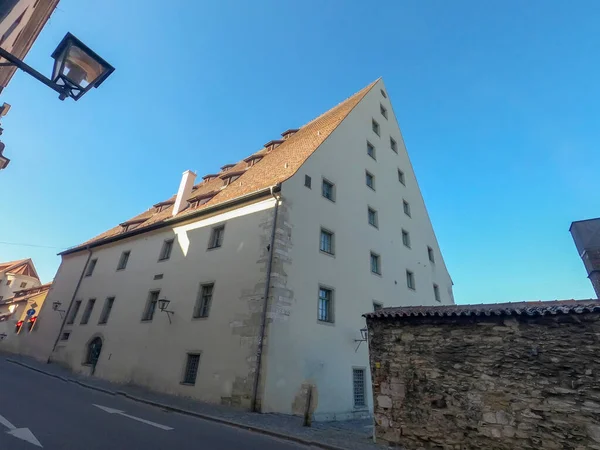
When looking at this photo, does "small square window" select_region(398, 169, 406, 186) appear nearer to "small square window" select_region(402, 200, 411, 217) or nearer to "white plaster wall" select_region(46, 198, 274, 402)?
"small square window" select_region(402, 200, 411, 217)

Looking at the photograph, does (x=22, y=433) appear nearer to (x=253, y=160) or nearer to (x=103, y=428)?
(x=103, y=428)

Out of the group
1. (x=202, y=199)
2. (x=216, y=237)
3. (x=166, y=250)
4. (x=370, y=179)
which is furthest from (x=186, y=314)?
(x=370, y=179)

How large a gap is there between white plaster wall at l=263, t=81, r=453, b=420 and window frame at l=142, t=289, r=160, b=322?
7428 millimetres

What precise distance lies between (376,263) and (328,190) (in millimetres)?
4541

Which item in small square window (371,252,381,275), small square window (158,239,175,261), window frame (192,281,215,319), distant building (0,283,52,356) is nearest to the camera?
window frame (192,281,215,319)

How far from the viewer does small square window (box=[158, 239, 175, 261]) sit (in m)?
17.0

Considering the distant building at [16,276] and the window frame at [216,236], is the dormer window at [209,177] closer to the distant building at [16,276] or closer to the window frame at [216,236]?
the window frame at [216,236]

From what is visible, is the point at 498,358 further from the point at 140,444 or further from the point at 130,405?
the point at 130,405

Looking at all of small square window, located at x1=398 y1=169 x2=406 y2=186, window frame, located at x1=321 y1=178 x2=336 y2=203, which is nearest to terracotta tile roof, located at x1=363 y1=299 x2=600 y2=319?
window frame, located at x1=321 y1=178 x2=336 y2=203

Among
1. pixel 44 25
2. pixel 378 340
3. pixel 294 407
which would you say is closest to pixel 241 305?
pixel 294 407

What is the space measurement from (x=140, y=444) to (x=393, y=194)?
18.0 m

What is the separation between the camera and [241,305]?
1210cm

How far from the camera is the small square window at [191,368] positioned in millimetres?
12219

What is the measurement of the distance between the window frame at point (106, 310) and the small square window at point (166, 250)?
4174 mm
